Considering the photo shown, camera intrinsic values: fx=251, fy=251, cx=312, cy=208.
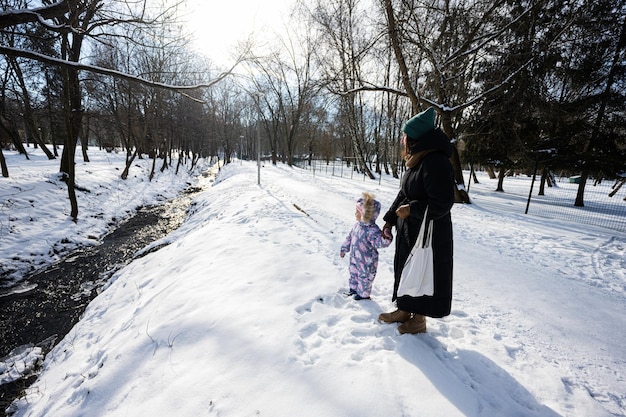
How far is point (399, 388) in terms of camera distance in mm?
1808

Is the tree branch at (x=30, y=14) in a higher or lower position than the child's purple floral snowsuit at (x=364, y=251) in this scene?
higher

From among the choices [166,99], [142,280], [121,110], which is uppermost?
[166,99]

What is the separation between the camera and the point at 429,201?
6.69 ft

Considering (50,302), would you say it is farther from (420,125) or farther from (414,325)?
(420,125)

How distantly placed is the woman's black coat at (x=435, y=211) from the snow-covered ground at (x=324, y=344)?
424mm

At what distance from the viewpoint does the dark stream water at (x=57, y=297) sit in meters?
3.78

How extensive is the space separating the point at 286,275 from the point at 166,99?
20780 mm

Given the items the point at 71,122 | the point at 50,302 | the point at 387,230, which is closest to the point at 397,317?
the point at 387,230

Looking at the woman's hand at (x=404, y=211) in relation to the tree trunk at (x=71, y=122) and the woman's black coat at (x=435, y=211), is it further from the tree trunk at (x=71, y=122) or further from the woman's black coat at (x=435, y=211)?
the tree trunk at (x=71, y=122)

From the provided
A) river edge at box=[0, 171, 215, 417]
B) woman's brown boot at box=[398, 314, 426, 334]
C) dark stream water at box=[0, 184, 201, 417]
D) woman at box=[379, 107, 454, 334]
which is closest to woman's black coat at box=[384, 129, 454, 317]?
woman at box=[379, 107, 454, 334]

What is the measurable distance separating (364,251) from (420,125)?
4.66 feet

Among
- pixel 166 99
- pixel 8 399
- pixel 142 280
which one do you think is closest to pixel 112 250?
pixel 142 280

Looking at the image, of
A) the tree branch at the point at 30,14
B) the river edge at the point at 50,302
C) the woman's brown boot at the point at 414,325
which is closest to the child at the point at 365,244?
the woman's brown boot at the point at 414,325

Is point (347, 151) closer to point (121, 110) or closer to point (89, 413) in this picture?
point (121, 110)
